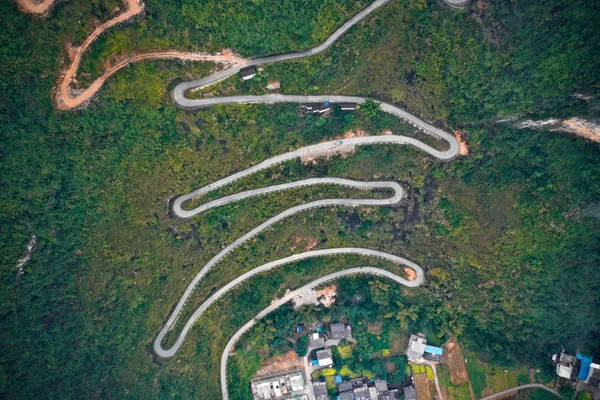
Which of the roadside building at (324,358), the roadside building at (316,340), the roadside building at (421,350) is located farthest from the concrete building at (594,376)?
the roadside building at (316,340)

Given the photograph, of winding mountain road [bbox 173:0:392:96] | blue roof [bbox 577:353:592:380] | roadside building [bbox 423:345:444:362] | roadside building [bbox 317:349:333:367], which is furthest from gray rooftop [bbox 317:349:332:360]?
winding mountain road [bbox 173:0:392:96]

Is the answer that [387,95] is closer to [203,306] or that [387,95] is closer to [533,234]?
[533,234]

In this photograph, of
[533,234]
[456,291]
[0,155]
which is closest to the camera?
[0,155]

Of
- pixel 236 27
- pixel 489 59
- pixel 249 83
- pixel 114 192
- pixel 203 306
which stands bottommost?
pixel 203 306

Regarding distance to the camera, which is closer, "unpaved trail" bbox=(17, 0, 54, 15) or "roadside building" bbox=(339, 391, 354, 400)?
"unpaved trail" bbox=(17, 0, 54, 15)

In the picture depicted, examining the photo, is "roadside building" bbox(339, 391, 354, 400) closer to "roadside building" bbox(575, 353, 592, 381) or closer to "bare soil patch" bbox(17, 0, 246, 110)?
"roadside building" bbox(575, 353, 592, 381)

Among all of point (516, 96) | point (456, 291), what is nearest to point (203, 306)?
point (456, 291)

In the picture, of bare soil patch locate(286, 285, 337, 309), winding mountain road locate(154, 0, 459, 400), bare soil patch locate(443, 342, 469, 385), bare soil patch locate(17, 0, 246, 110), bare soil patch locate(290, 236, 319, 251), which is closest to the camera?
bare soil patch locate(17, 0, 246, 110)
